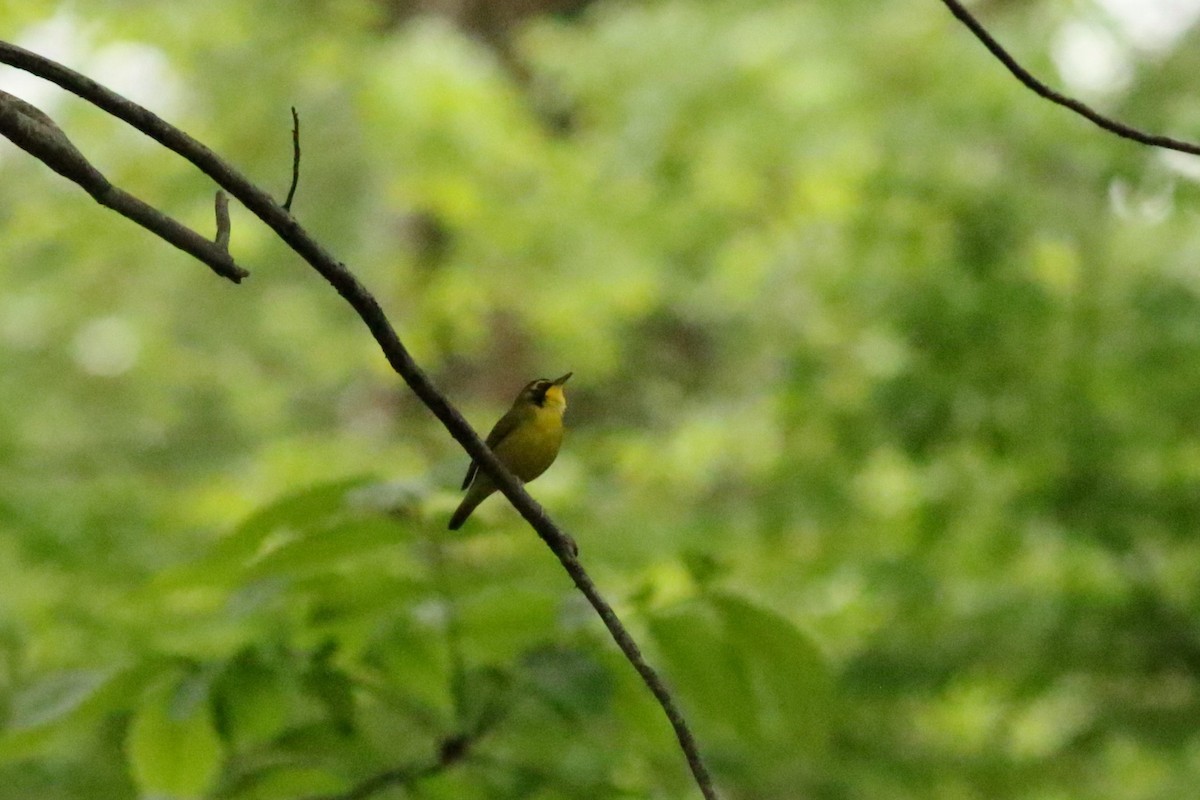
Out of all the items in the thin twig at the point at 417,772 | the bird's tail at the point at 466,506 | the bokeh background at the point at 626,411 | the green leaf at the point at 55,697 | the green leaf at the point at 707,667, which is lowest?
the green leaf at the point at 55,697

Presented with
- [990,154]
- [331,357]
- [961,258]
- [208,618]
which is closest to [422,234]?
[331,357]

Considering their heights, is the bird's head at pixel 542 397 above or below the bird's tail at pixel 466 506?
above

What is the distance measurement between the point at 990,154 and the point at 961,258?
1.44m

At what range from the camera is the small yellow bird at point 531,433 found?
6.49 ft

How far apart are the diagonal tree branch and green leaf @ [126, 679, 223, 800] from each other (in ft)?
2.18

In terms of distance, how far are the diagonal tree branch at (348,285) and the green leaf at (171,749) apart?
0.67 m

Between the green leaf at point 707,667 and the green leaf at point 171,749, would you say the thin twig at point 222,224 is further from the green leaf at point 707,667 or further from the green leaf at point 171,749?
the green leaf at point 707,667

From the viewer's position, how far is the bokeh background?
6.59ft

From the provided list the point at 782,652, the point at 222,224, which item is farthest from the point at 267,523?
the point at 782,652

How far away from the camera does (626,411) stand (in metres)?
9.12

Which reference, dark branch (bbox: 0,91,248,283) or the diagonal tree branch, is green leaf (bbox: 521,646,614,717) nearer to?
the diagonal tree branch

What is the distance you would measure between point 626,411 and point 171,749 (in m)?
7.35

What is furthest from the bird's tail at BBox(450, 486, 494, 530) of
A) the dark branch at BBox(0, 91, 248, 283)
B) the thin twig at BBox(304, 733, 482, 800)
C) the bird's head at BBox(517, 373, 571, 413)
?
the dark branch at BBox(0, 91, 248, 283)

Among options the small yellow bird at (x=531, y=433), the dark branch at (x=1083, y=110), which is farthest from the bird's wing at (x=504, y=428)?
the dark branch at (x=1083, y=110)
